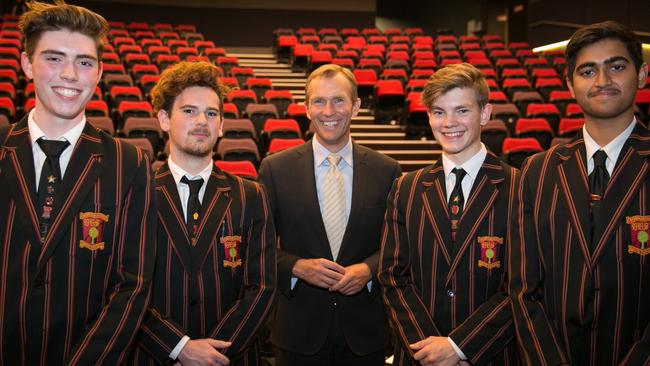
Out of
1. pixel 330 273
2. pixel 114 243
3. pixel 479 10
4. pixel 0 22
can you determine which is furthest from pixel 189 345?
pixel 479 10

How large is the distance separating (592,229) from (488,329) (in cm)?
47

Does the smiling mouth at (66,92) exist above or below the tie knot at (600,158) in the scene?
above

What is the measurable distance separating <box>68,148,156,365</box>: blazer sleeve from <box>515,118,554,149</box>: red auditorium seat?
5.60 m

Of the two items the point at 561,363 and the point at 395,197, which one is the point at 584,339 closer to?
the point at 561,363

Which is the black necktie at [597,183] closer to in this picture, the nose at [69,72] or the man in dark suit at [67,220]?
the man in dark suit at [67,220]

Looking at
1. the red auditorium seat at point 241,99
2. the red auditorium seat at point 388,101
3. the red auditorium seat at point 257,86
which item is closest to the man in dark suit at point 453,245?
the red auditorium seat at point 241,99

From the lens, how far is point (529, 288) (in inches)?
73.2

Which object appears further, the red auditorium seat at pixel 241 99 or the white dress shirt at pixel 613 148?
the red auditorium seat at pixel 241 99

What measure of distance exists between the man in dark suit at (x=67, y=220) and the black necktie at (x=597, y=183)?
4.51 ft

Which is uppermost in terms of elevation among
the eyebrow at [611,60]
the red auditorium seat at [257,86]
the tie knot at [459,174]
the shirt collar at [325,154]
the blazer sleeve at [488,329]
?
the red auditorium seat at [257,86]

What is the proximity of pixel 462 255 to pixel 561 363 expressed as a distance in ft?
1.55

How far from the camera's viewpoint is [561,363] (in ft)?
5.71

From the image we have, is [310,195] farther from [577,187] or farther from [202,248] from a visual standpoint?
[577,187]

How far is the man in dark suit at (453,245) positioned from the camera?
78.3 inches
